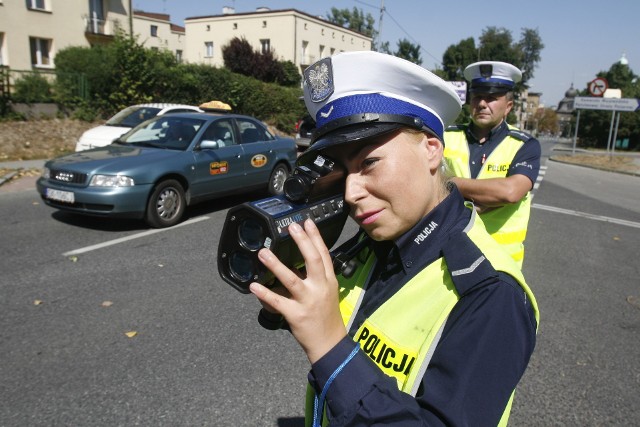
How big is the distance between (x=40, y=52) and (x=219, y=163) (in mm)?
24081

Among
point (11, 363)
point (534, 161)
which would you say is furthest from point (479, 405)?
point (11, 363)

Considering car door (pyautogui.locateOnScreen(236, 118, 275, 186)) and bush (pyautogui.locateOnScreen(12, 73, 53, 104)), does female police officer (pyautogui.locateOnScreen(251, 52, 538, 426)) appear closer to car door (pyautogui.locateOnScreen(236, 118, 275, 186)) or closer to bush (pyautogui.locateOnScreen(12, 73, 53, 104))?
car door (pyautogui.locateOnScreen(236, 118, 275, 186))

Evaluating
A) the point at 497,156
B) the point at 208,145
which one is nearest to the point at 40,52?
the point at 208,145

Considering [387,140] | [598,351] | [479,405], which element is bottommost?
[598,351]

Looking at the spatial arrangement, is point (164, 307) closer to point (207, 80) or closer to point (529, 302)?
point (529, 302)

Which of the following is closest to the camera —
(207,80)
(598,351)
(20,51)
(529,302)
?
(529,302)

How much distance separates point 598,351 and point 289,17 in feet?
152

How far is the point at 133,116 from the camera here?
1134cm

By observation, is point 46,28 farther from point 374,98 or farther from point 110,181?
point 374,98

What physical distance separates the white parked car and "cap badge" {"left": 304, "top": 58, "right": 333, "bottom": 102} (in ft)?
29.8

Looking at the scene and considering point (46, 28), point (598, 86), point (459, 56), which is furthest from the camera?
point (459, 56)

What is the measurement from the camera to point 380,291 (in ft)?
4.03

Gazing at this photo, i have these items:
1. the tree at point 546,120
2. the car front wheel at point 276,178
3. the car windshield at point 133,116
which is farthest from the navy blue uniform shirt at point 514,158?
the tree at point 546,120

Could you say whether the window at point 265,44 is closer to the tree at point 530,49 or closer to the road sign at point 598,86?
the road sign at point 598,86
